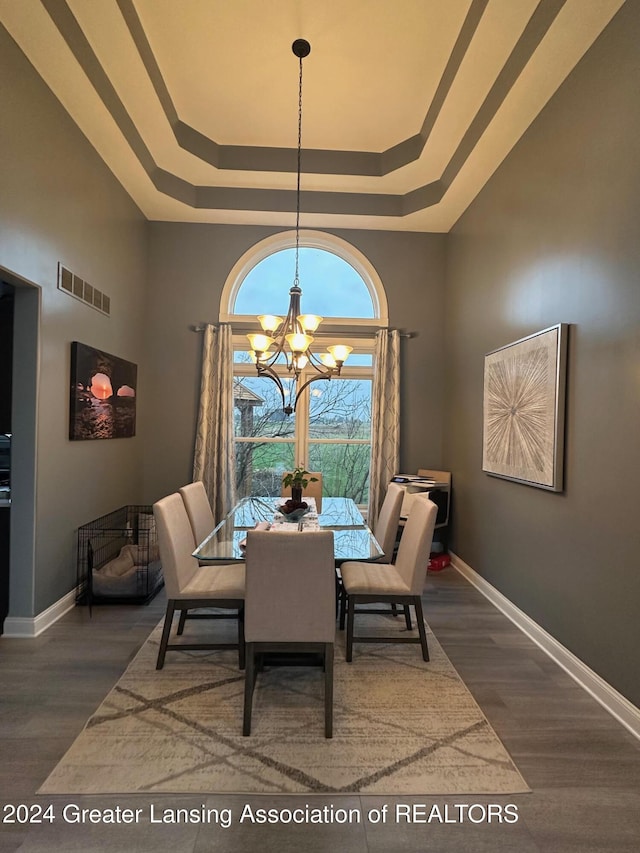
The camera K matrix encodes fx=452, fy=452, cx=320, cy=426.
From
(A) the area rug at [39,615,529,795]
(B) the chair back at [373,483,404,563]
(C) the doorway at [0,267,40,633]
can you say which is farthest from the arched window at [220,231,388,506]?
(A) the area rug at [39,615,529,795]

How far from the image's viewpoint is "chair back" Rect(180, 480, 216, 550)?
3104 millimetres

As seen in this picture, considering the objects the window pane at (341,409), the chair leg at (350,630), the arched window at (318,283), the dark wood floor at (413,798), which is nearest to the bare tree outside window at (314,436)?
the window pane at (341,409)

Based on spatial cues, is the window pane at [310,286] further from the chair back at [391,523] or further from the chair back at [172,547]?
the chair back at [172,547]

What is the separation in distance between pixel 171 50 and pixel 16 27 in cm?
94

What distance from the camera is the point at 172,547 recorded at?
247cm

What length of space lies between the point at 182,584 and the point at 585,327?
2.67 metres

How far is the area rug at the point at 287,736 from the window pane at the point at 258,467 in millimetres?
2588

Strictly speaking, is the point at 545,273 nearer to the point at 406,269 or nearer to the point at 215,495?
the point at 406,269

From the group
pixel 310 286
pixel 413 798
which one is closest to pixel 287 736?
pixel 413 798

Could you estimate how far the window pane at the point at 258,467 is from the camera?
204 inches

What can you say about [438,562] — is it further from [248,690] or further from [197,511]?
[248,690]

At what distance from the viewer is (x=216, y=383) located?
15.9 feet

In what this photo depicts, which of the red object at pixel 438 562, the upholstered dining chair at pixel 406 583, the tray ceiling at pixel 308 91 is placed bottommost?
the red object at pixel 438 562

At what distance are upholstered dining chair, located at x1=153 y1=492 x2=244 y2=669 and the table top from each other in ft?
0.51
